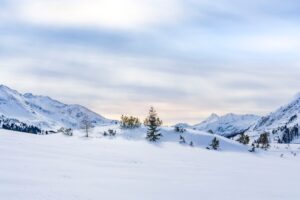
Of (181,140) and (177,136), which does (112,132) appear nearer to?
(177,136)

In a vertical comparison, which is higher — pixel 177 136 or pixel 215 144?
pixel 177 136

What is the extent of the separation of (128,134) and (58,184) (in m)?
91.7

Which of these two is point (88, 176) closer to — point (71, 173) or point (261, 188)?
point (71, 173)

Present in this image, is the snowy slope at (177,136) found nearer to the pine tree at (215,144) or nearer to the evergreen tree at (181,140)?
the evergreen tree at (181,140)

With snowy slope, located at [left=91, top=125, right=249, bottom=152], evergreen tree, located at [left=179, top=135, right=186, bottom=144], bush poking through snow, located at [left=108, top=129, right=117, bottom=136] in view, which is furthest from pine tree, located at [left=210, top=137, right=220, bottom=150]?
bush poking through snow, located at [left=108, top=129, right=117, bottom=136]

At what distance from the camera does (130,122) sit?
128m

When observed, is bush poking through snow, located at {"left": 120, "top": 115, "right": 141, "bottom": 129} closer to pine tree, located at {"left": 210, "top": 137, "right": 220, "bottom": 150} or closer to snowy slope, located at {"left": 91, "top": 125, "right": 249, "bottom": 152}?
snowy slope, located at {"left": 91, "top": 125, "right": 249, "bottom": 152}

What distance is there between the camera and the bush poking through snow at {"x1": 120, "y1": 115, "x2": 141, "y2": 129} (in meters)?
126

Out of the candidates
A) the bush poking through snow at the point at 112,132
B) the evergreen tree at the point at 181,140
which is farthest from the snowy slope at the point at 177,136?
the bush poking through snow at the point at 112,132

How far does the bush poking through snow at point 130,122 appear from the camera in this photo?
12638cm

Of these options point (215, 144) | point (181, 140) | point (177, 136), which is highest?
point (177, 136)

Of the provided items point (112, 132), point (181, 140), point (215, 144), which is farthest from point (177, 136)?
point (112, 132)

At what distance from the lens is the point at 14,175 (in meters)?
29.4

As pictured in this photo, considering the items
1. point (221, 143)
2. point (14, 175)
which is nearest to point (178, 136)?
point (221, 143)
